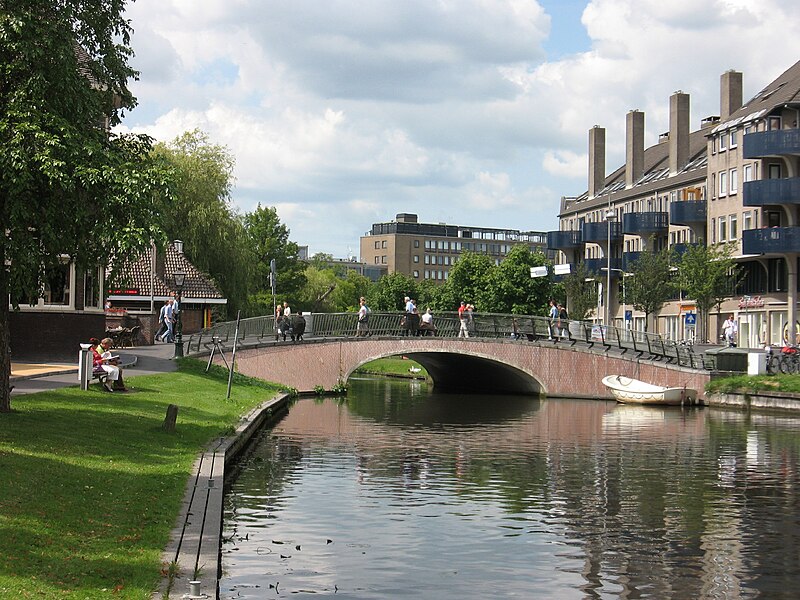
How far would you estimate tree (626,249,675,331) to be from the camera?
79625 mm

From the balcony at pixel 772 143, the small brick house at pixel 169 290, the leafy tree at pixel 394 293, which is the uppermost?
the balcony at pixel 772 143

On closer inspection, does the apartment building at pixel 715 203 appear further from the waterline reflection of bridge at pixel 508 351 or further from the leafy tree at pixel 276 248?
the leafy tree at pixel 276 248

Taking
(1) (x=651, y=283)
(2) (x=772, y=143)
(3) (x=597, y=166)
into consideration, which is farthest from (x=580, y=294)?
(2) (x=772, y=143)

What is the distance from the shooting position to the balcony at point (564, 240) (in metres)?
105

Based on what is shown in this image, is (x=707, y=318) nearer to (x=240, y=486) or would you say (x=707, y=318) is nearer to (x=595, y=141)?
(x=595, y=141)

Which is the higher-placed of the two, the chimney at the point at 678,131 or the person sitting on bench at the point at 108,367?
the chimney at the point at 678,131

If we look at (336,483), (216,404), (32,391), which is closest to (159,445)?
(336,483)

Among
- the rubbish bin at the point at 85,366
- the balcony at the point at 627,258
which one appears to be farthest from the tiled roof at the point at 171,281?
the rubbish bin at the point at 85,366

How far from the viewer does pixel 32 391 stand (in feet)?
98.1

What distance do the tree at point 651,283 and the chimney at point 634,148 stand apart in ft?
60.7

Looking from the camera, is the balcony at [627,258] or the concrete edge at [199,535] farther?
the balcony at [627,258]

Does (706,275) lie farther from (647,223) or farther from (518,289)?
(518,289)

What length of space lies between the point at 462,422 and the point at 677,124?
51.6 meters

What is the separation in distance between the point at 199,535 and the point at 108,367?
58.5ft
